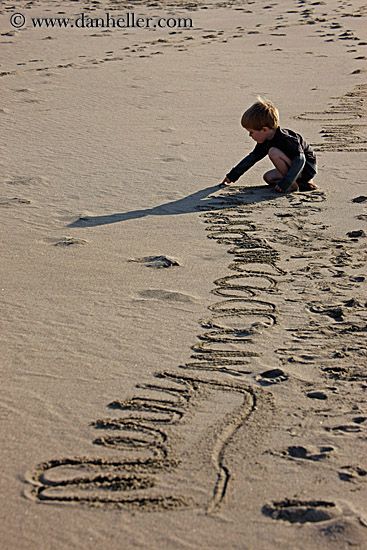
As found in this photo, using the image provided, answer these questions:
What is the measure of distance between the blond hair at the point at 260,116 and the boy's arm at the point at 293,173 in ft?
0.94

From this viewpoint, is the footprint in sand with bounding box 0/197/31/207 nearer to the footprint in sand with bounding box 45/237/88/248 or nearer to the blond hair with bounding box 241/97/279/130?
the footprint in sand with bounding box 45/237/88/248

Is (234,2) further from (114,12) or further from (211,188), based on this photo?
(211,188)

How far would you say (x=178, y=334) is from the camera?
3195mm

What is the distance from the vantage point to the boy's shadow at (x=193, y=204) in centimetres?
471

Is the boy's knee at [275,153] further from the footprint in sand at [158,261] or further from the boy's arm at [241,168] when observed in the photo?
the footprint in sand at [158,261]

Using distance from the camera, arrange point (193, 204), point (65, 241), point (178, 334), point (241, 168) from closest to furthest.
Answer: point (178, 334) < point (65, 241) < point (193, 204) < point (241, 168)

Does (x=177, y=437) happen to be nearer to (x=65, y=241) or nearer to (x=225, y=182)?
(x=65, y=241)

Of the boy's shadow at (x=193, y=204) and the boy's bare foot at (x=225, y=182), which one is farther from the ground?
the boy's bare foot at (x=225, y=182)

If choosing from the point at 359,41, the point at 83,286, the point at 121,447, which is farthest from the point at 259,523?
the point at 359,41

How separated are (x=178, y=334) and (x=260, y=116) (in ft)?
7.77

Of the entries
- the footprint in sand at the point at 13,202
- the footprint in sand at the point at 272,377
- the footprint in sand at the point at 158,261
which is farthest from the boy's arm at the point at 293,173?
the footprint in sand at the point at 272,377

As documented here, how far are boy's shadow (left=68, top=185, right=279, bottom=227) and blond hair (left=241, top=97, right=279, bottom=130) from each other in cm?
45

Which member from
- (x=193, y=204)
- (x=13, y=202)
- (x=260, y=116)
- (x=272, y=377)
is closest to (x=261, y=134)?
(x=260, y=116)

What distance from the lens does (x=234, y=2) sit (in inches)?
628
